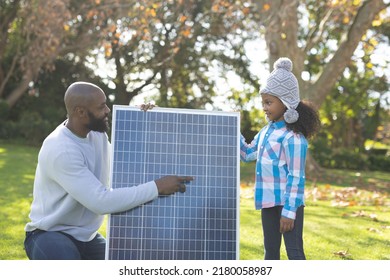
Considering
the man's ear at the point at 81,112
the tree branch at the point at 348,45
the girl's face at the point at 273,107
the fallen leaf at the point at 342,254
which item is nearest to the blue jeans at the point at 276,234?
the girl's face at the point at 273,107

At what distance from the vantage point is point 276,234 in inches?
184

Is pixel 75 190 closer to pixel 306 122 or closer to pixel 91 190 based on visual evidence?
pixel 91 190

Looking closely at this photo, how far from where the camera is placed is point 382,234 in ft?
25.2

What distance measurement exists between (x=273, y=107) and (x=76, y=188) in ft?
5.46

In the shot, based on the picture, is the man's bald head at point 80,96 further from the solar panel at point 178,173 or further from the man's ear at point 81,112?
the solar panel at point 178,173

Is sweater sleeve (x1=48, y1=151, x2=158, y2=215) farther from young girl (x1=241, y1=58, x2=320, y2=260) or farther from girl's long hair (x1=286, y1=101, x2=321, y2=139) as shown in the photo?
girl's long hair (x1=286, y1=101, x2=321, y2=139)

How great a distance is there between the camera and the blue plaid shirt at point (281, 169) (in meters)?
4.38

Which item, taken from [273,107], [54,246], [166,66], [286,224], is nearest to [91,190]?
[54,246]

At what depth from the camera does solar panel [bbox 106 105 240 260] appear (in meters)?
4.22

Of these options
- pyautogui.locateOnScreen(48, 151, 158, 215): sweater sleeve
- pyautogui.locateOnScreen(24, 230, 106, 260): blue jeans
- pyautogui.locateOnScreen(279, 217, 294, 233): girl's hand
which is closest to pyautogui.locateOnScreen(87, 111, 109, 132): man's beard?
pyautogui.locateOnScreen(48, 151, 158, 215): sweater sleeve

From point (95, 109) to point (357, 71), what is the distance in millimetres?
24672

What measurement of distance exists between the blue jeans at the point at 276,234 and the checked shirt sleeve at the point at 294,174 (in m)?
0.18
